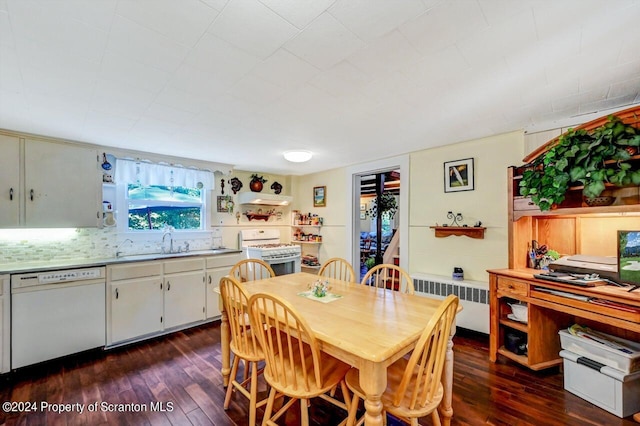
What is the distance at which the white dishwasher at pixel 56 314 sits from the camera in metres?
2.46

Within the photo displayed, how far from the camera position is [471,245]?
3.17 meters

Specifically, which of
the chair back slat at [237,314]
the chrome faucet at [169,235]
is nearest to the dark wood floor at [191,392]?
the chair back slat at [237,314]

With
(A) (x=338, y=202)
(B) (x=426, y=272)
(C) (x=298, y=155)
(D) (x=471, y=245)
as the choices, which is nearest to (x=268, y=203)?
(A) (x=338, y=202)

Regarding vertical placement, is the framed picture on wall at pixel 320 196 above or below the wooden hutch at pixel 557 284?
above

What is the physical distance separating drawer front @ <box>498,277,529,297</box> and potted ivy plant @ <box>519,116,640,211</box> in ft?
2.23

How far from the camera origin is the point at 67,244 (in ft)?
10.3

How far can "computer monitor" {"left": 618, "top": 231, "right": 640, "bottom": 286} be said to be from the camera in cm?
197

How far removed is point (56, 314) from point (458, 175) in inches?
174

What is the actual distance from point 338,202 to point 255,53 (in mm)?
3339

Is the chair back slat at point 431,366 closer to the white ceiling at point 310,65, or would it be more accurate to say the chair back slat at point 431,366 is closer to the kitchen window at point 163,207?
the white ceiling at point 310,65

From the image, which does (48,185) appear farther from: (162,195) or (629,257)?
(629,257)

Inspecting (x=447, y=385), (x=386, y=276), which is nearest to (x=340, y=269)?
(x=386, y=276)

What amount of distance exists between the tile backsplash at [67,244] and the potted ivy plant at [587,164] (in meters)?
4.36

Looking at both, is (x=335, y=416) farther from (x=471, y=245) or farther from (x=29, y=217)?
(x=29, y=217)
